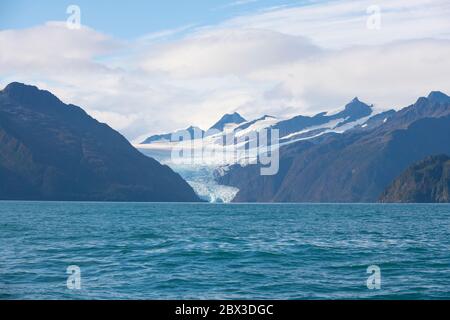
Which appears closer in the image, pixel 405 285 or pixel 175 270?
pixel 405 285

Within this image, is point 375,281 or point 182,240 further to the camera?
point 182,240

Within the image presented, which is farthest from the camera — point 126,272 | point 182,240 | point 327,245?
point 182,240

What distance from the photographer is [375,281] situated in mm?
45219

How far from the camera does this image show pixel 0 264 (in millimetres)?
56094

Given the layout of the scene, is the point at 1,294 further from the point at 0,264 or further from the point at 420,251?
the point at 420,251

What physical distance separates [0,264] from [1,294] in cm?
1878
